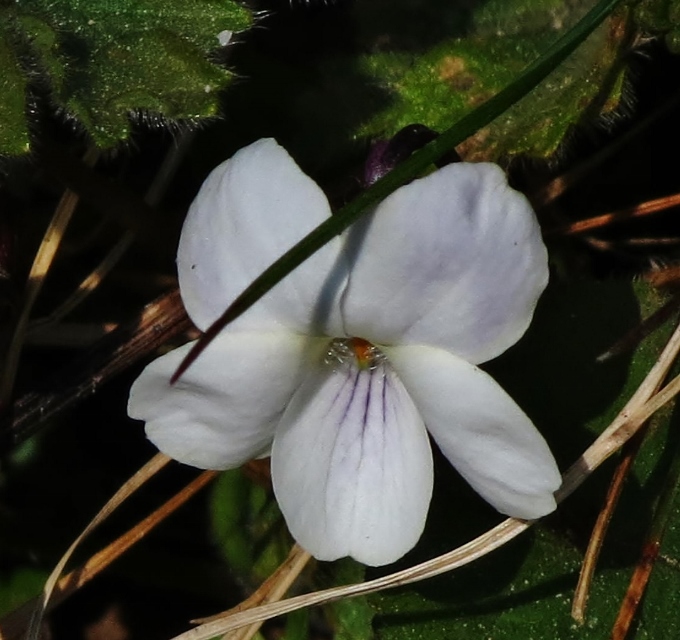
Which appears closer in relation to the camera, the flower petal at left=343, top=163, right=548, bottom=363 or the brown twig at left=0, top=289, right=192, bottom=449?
the flower petal at left=343, top=163, right=548, bottom=363

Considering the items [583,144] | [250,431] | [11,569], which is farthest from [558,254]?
[11,569]

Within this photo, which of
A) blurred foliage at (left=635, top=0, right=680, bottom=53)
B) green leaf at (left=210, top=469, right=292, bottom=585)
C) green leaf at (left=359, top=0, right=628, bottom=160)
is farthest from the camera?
green leaf at (left=210, top=469, right=292, bottom=585)

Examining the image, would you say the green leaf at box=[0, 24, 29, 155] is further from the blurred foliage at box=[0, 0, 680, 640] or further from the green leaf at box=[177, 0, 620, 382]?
the green leaf at box=[177, 0, 620, 382]

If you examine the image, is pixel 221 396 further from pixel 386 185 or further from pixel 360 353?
pixel 386 185

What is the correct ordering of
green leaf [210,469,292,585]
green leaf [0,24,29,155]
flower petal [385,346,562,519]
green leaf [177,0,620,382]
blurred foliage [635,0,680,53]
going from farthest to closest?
green leaf [210,469,292,585], blurred foliage [635,0,680,53], green leaf [0,24,29,155], flower petal [385,346,562,519], green leaf [177,0,620,382]

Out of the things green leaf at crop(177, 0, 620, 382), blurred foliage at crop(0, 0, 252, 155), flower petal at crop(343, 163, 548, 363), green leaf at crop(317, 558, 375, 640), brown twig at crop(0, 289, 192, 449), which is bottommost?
green leaf at crop(317, 558, 375, 640)

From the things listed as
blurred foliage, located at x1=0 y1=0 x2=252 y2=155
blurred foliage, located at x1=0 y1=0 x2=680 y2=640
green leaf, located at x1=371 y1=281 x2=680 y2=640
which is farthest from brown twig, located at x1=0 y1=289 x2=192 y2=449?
green leaf, located at x1=371 y1=281 x2=680 y2=640
